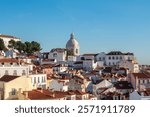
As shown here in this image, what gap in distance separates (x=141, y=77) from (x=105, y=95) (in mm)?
3182

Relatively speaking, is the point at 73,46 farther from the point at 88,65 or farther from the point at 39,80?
the point at 39,80

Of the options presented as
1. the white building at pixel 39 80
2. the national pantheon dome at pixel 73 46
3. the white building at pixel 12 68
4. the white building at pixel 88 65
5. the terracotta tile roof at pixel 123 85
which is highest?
the national pantheon dome at pixel 73 46

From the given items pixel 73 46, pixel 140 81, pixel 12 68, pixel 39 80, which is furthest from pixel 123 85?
pixel 73 46

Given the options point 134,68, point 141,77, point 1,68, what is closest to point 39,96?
point 1,68

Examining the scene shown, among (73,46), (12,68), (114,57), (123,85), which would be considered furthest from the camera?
(73,46)

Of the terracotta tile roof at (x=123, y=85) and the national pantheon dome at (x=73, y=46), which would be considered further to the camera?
the national pantheon dome at (x=73, y=46)

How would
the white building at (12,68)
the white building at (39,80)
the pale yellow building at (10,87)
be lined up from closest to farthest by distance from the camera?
the pale yellow building at (10,87) < the white building at (12,68) < the white building at (39,80)

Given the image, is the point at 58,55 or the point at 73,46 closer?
the point at 58,55

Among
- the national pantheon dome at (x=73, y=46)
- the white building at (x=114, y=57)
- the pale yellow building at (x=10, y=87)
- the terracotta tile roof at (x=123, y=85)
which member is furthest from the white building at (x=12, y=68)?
the national pantheon dome at (x=73, y=46)

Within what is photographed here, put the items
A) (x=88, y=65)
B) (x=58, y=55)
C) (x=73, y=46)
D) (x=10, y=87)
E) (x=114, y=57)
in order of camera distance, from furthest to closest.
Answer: (x=73, y=46) → (x=114, y=57) → (x=58, y=55) → (x=88, y=65) → (x=10, y=87)

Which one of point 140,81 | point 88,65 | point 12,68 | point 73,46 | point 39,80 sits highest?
point 73,46

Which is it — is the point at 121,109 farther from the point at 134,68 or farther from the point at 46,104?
the point at 134,68

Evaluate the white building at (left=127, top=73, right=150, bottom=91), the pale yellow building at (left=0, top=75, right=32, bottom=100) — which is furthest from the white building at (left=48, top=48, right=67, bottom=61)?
the pale yellow building at (left=0, top=75, right=32, bottom=100)

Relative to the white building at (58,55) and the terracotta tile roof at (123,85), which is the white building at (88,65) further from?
the terracotta tile roof at (123,85)
